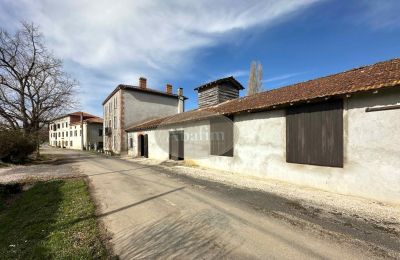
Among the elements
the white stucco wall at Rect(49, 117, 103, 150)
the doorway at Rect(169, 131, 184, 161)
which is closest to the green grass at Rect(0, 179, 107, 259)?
the doorway at Rect(169, 131, 184, 161)

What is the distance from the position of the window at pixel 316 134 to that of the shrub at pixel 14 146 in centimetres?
1740

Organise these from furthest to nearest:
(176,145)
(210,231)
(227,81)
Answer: (227,81) → (176,145) → (210,231)

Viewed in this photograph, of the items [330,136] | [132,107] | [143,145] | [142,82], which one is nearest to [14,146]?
[143,145]

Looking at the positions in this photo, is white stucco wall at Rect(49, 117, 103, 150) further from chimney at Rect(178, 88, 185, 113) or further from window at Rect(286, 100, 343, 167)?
window at Rect(286, 100, 343, 167)

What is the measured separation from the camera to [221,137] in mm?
12406

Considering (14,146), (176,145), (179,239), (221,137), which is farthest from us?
(176,145)

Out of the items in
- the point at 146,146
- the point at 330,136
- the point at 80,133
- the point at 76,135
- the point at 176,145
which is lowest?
the point at 146,146

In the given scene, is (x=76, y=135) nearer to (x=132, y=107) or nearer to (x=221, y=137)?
(x=132, y=107)

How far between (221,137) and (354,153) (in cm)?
649

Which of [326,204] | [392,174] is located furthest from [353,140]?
[326,204]

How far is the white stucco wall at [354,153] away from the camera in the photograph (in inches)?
245

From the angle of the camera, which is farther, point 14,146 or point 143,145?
point 143,145

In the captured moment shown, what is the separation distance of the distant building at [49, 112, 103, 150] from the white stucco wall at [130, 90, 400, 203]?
99.0 feet

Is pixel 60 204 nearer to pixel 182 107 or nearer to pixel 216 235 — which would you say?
pixel 216 235
